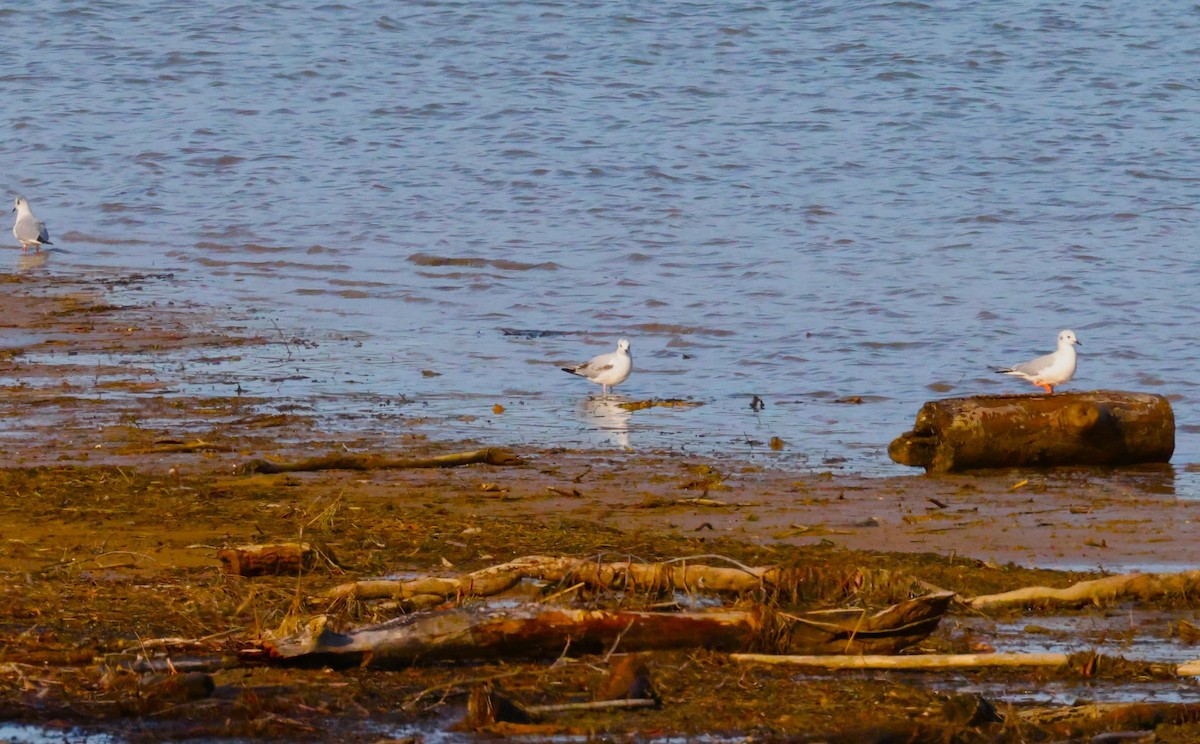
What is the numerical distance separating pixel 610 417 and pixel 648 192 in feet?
32.8

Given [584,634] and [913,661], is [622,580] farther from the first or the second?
[913,661]

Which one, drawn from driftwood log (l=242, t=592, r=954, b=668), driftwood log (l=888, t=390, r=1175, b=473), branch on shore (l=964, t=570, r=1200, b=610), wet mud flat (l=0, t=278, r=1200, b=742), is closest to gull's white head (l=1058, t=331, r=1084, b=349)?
driftwood log (l=888, t=390, r=1175, b=473)

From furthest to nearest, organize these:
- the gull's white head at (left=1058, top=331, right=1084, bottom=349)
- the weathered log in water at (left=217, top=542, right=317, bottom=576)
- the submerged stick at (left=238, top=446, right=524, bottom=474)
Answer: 1. the gull's white head at (left=1058, top=331, right=1084, bottom=349)
2. the submerged stick at (left=238, top=446, right=524, bottom=474)
3. the weathered log in water at (left=217, top=542, right=317, bottom=576)

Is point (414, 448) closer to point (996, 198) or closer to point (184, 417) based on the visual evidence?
point (184, 417)

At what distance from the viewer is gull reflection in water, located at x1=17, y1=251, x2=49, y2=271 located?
16.7 metres

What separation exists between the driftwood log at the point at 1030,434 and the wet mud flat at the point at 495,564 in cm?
17

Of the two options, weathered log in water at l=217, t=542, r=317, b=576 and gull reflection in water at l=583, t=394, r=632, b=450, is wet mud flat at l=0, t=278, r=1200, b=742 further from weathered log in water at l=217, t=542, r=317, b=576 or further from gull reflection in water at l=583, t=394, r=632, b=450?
gull reflection in water at l=583, t=394, r=632, b=450

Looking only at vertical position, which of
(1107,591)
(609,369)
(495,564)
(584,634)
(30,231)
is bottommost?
(30,231)

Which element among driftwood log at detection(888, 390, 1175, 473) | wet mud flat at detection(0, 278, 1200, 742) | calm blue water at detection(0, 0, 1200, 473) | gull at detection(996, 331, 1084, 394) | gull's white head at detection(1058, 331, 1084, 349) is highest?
wet mud flat at detection(0, 278, 1200, 742)

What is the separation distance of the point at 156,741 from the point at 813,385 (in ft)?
26.2

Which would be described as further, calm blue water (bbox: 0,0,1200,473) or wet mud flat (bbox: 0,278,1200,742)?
calm blue water (bbox: 0,0,1200,473)

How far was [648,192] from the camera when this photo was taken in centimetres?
2028

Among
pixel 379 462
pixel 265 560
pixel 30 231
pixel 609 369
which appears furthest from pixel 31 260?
pixel 265 560

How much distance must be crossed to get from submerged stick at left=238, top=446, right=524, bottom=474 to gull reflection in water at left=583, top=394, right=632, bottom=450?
1.05 m
